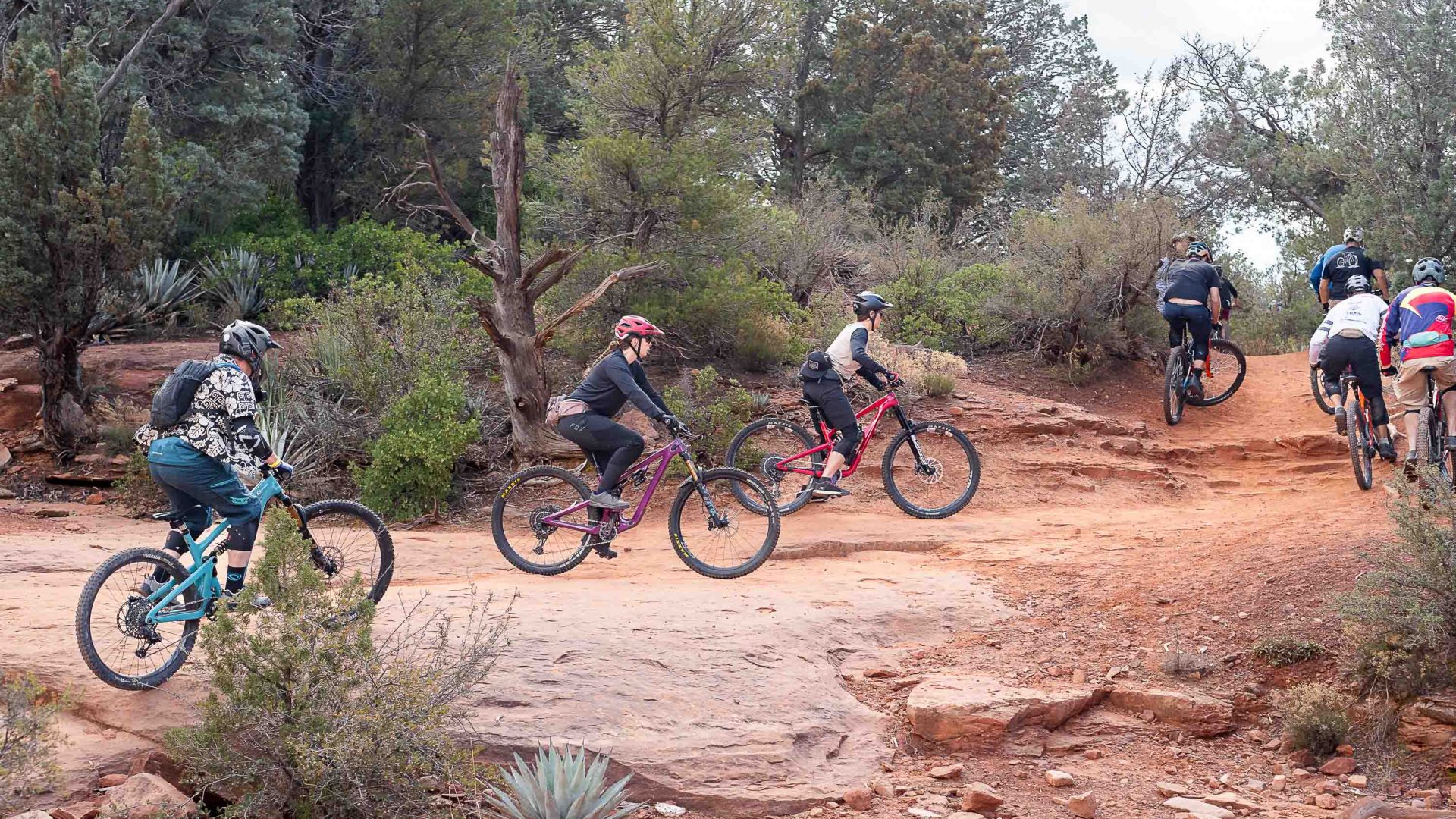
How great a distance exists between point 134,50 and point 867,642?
1537 cm

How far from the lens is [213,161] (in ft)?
59.5

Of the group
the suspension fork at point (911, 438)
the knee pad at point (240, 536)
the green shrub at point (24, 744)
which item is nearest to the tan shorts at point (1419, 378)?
the suspension fork at point (911, 438)

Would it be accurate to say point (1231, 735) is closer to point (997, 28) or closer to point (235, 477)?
point (235, 477)

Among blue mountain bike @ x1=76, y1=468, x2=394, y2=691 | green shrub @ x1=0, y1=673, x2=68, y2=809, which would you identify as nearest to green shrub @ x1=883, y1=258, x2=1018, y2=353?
blue mountain bike @ x1=76, y1=468, x2=394, y2=691

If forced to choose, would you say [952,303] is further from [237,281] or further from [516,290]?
[237,281]

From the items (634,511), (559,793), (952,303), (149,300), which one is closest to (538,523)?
(634,511)

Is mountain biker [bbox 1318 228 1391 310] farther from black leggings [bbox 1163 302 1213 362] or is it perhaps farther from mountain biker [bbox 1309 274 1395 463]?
mountain biker [bbox 1309 274 1395 463]

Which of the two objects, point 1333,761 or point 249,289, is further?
point 249,289

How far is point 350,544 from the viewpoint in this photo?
7016 mm

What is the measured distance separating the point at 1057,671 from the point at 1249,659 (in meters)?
1.10

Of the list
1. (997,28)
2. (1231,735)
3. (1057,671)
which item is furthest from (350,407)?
(997,28)

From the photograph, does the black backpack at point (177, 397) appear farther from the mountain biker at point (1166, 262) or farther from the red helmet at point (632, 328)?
the mountain biker at point (1166, 262)

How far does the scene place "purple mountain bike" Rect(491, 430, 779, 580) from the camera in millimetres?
8633

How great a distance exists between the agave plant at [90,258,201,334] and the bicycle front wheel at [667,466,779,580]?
330 inches
